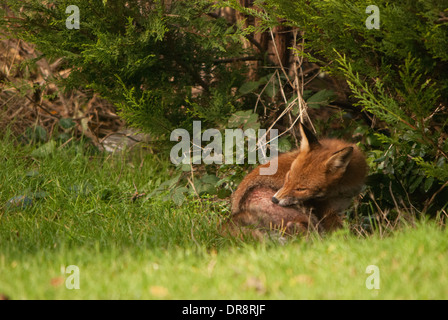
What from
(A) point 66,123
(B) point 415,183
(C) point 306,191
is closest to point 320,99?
(B) point 415,183

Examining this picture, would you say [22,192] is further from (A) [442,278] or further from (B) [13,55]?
(A) [442,278]

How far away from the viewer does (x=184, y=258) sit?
3975 mm

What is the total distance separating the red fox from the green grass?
362mm

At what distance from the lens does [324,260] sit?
12.0 ft

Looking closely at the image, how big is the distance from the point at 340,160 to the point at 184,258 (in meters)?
1.65

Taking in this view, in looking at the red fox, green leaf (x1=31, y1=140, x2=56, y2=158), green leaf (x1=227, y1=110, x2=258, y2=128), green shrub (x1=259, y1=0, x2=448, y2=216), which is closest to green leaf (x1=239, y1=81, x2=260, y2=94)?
green leaf (x1=227, y1=110, x2=258, y2=128)

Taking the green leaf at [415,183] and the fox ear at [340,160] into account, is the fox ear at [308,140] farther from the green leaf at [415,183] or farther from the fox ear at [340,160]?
the green leaf at [415,183]

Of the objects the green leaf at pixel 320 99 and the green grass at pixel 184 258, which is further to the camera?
the green leaf at pixel 320 99

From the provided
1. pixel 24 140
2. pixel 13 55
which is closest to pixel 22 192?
pixel 24 140

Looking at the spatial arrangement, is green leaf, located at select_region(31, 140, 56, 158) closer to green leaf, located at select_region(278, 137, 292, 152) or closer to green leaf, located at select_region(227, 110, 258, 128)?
green leaf, located at select_region(227, 110, 258, 128)

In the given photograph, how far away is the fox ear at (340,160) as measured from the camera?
4617mm

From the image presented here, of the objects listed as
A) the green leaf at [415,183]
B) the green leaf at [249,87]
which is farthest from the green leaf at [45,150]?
the green leaf at [415,183]

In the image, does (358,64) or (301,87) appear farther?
(301,87)

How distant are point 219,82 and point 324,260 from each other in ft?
10.8
